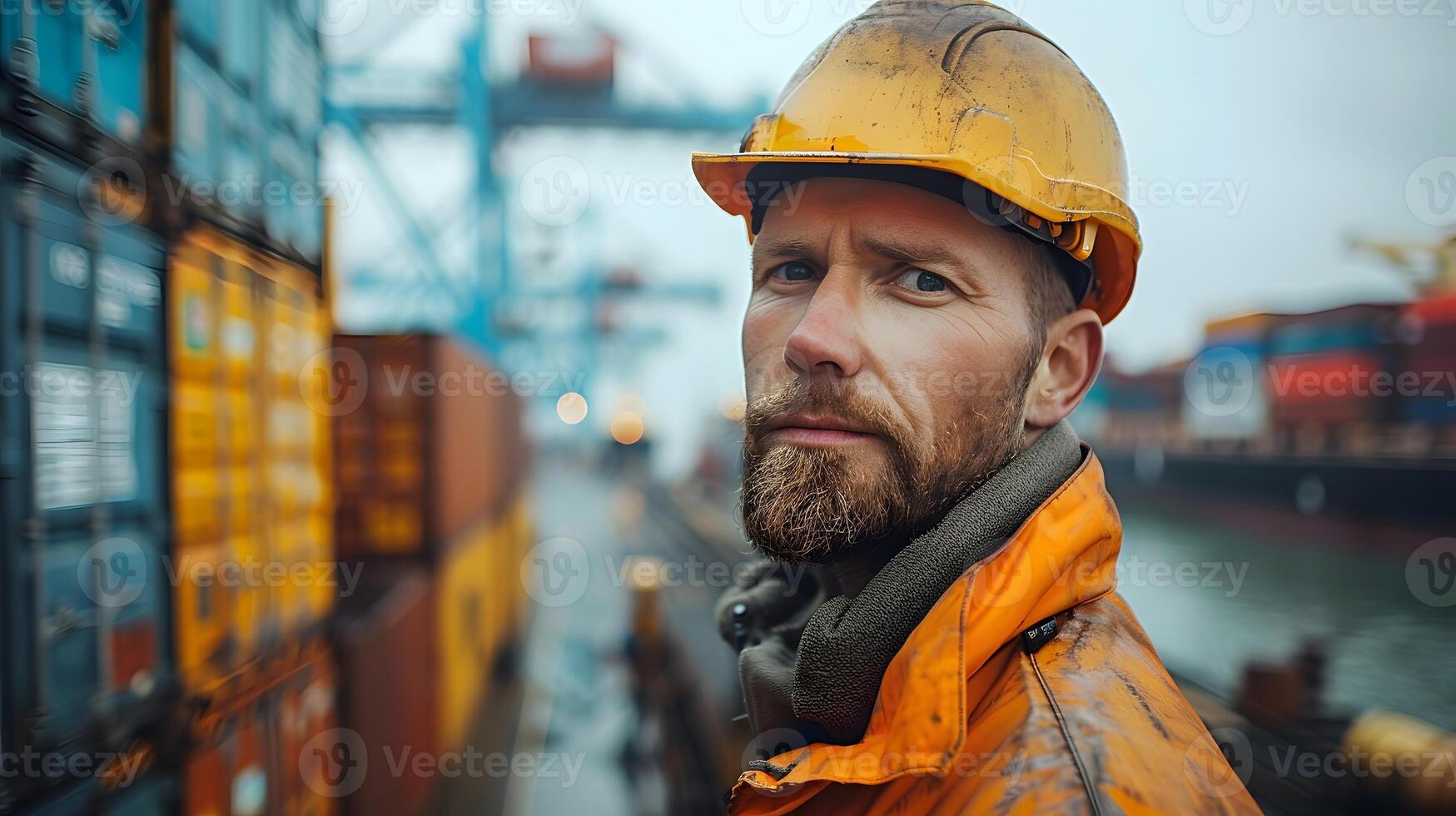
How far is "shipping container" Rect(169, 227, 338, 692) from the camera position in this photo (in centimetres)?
356

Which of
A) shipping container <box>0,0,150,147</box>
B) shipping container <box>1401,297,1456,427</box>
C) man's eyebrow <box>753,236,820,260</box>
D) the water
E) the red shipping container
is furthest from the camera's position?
the red shipping container

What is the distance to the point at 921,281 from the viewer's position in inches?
57.0

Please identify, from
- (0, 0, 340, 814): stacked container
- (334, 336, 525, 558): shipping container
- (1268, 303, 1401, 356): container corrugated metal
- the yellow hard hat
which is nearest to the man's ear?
the yellow hard hat

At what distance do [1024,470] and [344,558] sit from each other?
6.94 meters

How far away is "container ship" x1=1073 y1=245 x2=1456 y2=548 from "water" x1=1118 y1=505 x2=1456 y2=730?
0.75 meters

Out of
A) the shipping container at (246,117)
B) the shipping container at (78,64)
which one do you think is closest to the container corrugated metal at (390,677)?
the shipping container at (246,117)

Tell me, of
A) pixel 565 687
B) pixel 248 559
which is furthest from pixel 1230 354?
pixel 248 559

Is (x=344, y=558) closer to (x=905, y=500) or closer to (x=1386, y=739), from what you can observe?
(x=905, y=500)

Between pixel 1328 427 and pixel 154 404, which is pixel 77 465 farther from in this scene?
pixel 1328 427

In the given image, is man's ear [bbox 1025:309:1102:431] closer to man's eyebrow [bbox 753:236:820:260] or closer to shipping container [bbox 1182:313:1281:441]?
man's eyebrow [bbox 753:236:820:260]

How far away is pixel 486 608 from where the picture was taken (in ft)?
32.2

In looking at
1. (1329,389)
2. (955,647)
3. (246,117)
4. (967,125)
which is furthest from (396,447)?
(1329,389)

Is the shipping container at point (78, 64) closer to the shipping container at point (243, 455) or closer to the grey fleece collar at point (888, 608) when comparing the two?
the shipping container at point (243, 455)

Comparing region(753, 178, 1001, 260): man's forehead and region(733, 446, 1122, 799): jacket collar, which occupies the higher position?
region(753, 178, 1001, 260): man's forehead
